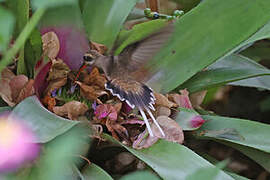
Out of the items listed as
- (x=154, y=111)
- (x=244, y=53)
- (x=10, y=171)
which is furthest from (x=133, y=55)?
(x=244, y=53)

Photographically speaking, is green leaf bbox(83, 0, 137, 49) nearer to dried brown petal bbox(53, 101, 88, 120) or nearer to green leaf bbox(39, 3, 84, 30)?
green leaf bbox(39, 3, 84, 30)

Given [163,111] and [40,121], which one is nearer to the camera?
[40,121]

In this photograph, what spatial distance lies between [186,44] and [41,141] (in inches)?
17.5

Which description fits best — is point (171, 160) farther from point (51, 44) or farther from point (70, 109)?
point (51, 44)

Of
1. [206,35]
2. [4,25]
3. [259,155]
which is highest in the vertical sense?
[4,25]

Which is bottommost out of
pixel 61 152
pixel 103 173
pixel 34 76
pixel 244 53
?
pixel 244 53

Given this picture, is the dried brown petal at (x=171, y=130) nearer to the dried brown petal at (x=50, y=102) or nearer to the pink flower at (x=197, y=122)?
the pink flower at (x=197, y=122)

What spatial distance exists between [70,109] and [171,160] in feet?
0.66

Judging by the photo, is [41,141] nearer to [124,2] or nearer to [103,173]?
[103,173]

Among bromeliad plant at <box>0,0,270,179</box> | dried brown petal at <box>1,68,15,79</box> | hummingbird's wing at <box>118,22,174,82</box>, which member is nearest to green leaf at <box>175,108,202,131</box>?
bromeliad plant at <box>0,0,270,179</box>

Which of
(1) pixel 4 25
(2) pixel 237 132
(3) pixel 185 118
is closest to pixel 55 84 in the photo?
(3) pixel 185 118

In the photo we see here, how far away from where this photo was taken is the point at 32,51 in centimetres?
87

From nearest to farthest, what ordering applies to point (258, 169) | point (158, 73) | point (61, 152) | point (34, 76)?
point (61, 152) → point (34, 76) → point (158, 73) → point (258, 169)

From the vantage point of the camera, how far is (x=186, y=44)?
93cm
